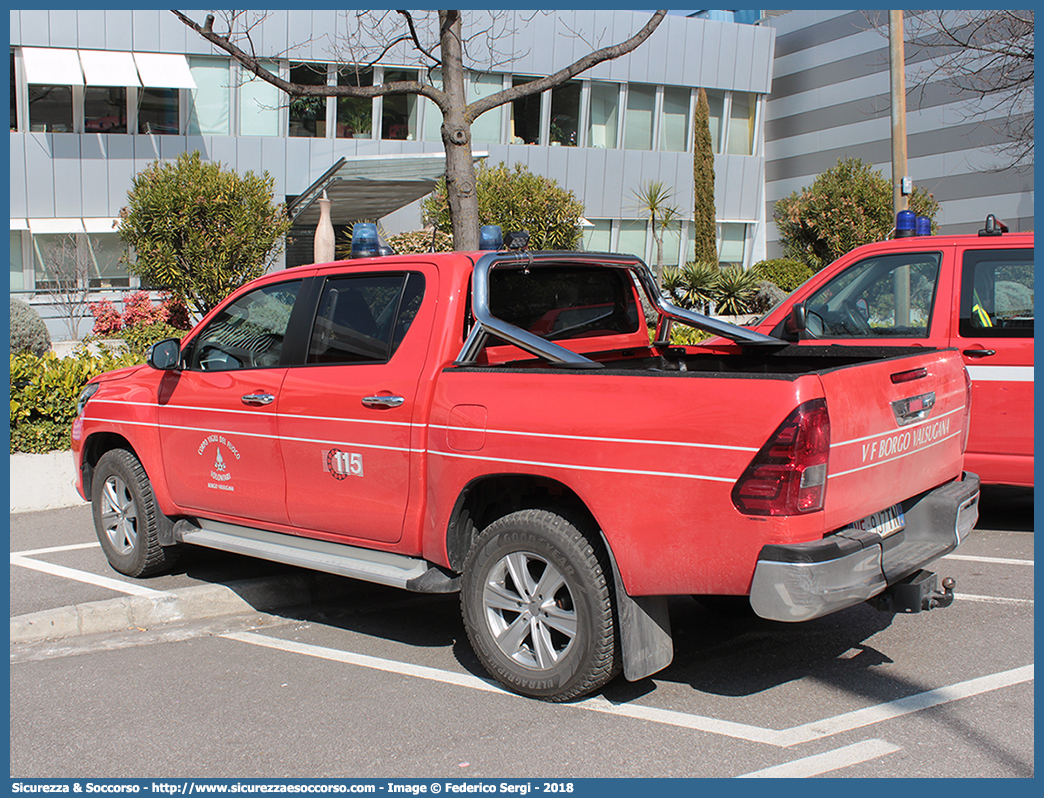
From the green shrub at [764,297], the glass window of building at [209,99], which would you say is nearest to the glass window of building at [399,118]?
the glass window of building at [209,99]

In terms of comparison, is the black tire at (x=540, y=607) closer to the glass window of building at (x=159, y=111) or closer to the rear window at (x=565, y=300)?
the rear window at (x=565, y=300)

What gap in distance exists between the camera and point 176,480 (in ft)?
19.0

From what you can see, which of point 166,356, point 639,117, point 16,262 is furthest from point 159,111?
point 166,356

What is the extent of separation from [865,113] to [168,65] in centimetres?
2006

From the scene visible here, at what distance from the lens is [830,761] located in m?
3.53

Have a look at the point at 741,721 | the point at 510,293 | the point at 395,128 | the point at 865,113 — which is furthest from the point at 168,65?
the point at 741,721

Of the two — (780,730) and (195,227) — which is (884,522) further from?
(195,227)

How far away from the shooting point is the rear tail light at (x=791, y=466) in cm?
345

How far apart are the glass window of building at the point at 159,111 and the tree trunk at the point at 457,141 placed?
17219 millimetres

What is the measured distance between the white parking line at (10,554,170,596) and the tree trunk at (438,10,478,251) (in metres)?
4.63

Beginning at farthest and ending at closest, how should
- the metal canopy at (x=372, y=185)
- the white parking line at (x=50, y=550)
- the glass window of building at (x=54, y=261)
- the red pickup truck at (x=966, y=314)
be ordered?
the glass window of building at (x=54, y=261) → the metal canopy at (x=372, y=185) → the white parking line at (x=50, y=550) → the red pickup truck at (x=966, y=314)

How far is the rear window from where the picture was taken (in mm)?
4910

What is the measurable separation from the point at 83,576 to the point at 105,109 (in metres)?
21.1
